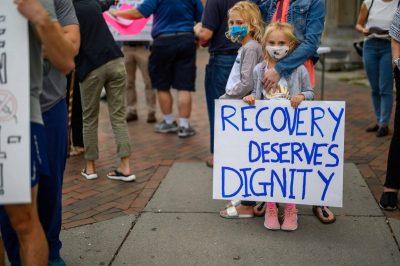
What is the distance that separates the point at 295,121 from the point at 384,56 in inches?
118

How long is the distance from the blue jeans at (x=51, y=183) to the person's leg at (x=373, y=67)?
4241 mm

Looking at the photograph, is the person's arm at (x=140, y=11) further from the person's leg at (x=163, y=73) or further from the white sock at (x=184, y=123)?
the white sock at (x=184, y=123)

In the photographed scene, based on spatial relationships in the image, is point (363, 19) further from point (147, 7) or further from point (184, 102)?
point (147, 7)

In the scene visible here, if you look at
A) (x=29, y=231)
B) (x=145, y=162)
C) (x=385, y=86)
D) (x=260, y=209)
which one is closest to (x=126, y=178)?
(x=145, y=162)

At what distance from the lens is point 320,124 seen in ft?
11.5

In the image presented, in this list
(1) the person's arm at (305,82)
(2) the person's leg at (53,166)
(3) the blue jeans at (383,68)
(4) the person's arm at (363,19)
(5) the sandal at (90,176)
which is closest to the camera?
(2) the person's leg at (53,166)

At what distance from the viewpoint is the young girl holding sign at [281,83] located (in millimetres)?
3498

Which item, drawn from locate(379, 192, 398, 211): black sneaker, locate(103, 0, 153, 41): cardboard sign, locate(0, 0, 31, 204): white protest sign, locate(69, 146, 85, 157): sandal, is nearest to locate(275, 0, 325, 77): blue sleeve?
locate(379, 192, 398, 211): black sneaker

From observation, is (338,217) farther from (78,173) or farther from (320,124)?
(78,173)

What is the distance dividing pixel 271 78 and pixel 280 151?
0.49 m

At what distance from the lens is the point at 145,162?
5422 mm

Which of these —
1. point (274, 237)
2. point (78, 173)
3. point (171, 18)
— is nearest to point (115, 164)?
point (78, 173)

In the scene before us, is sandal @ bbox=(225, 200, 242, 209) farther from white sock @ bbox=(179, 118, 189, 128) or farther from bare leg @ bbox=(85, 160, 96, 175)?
white sock @ bbox=(179, 118, 189, 128)

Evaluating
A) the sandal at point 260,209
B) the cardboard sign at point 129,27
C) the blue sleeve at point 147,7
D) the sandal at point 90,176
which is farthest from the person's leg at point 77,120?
the sandal at point 260,209
